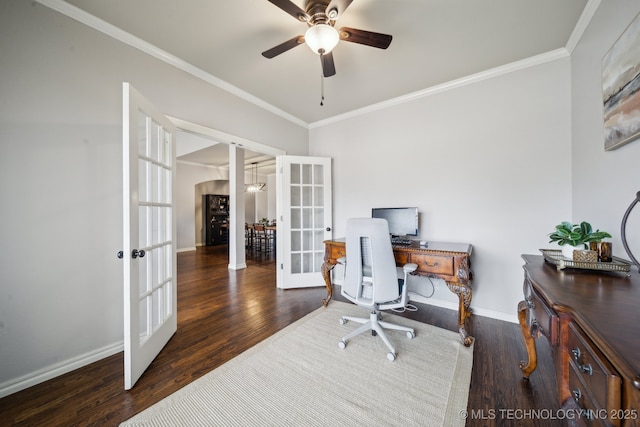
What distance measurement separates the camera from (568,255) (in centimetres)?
131

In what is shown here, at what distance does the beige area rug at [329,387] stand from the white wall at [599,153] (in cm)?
134

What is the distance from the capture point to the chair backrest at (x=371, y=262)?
1837 mm

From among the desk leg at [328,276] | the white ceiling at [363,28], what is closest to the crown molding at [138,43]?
the white ceiling at [363,28]

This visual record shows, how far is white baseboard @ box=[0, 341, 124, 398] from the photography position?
4.81 feet

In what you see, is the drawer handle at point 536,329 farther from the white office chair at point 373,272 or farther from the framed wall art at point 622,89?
the framed wall art at point 622,89

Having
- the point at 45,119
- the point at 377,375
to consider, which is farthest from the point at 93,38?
the point at 377,375

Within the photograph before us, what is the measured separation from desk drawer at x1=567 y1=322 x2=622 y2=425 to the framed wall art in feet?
4.13

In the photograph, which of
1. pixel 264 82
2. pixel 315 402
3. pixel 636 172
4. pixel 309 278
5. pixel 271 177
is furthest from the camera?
pixel 271 177

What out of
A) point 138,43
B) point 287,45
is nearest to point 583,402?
point 287,45

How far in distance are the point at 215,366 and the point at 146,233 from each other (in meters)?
1.16

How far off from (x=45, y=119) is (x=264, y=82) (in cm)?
191

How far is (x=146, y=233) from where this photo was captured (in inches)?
71.2

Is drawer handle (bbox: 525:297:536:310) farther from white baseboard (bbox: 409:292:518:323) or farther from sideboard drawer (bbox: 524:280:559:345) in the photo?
white baseboard (bbox: 409:292:518:323)

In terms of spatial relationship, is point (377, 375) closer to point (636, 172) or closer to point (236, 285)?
point (636, 172)
